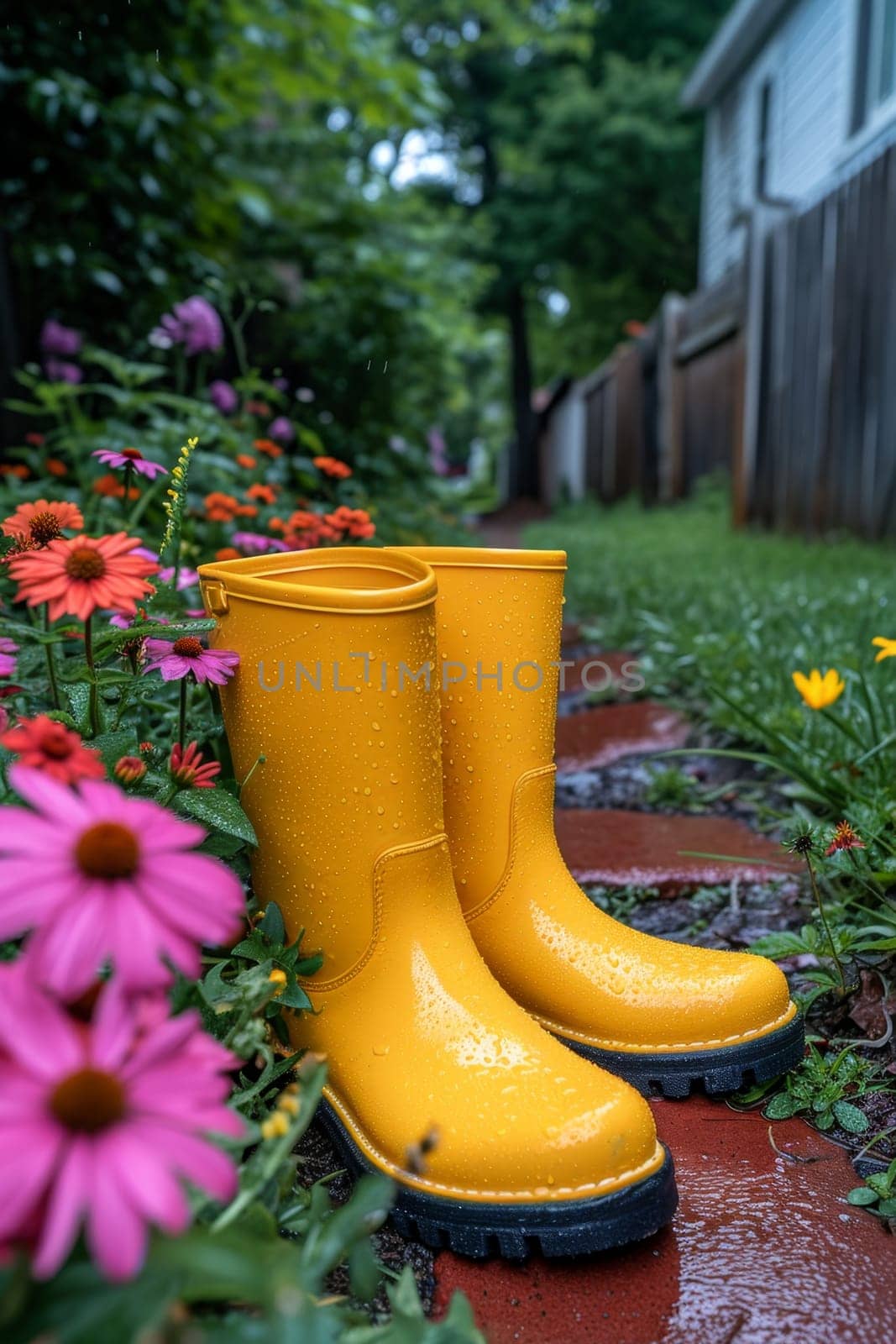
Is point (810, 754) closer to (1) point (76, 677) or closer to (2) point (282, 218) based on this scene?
(1) point (76, 677)

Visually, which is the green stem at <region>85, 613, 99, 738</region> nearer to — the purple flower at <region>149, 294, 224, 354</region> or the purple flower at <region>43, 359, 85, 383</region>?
the purple flower at <region>149, 294, 224, 354</region>

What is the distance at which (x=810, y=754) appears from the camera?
1547 mm

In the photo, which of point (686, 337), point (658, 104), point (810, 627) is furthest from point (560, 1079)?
point (658, 104)

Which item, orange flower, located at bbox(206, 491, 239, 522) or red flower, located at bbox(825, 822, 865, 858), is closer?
red flower, located at bbox(825, 822, 865, 858)

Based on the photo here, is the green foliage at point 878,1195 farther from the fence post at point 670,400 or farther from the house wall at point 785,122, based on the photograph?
the fence post at point 670,400

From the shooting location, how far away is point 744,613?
2549mm

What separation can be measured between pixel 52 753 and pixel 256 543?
1.10 m

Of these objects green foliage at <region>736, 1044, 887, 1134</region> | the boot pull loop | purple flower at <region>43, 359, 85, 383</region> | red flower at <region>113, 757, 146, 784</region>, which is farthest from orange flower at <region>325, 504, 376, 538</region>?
purple flower at <region>43, 359, 85, 383</region>

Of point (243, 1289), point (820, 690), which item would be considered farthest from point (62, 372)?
point (243, 1289)

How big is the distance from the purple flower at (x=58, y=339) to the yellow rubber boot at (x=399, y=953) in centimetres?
181

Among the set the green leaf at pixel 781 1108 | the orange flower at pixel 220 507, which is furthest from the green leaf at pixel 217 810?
the orange flower at pixel 220 507

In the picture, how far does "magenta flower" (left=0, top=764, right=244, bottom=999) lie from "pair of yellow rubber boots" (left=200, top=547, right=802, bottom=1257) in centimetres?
41

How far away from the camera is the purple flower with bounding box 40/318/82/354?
2.55m

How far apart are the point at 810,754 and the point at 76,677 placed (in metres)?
1.06
